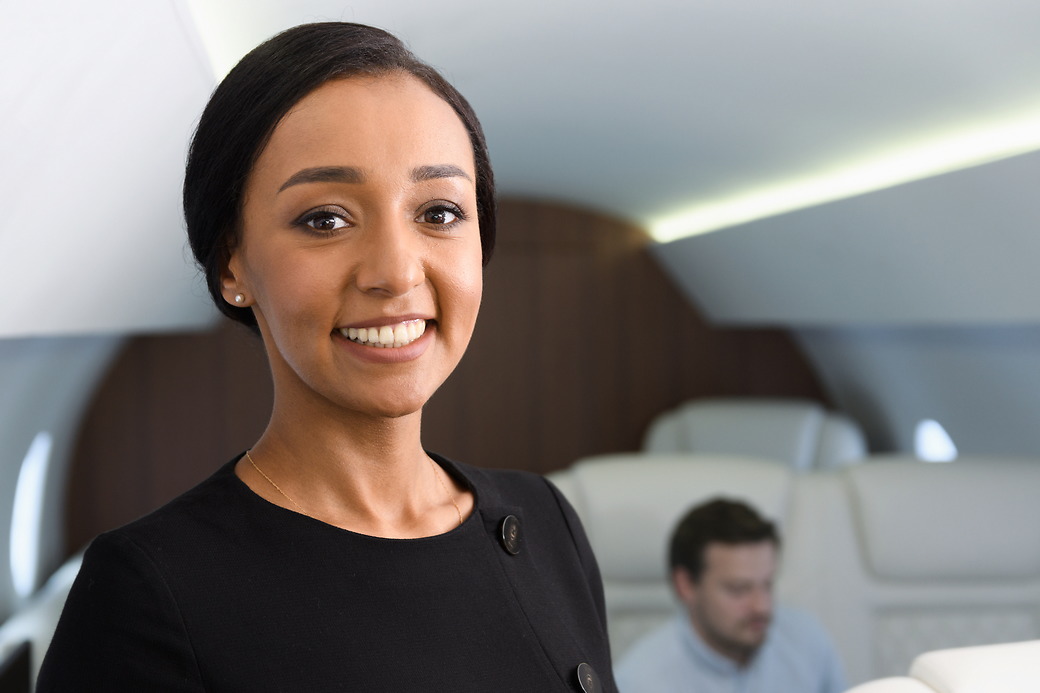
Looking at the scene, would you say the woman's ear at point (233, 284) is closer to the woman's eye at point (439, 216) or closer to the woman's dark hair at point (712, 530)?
the woman's eye at point (439, 216)

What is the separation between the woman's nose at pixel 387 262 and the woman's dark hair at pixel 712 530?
7.04 feet

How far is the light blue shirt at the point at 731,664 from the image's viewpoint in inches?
110

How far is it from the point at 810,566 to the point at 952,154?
1.26m

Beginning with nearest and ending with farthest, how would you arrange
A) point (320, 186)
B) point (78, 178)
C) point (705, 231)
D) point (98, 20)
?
point (320, 186) → point (98, 20) → point (78, 178) → point (705, 231)

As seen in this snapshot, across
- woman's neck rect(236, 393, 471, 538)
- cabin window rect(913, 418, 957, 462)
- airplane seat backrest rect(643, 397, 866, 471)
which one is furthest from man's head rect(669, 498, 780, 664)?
woman's neck rect(236, 393, 471, 538)

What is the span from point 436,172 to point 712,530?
7.05ft

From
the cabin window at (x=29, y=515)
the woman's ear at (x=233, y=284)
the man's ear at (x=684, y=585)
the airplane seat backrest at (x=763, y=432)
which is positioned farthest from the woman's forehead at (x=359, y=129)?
the airplane seat backrest at (x=763, y=432)

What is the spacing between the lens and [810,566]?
9.57 feet

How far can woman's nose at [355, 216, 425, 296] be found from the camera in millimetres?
783

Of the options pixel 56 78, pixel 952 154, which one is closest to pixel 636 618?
pixel 952 154

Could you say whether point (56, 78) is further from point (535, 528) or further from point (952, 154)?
point (952, 154)

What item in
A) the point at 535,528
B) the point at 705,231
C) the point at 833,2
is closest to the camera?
the point at 535,528

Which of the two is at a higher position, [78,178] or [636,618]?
[78,178]

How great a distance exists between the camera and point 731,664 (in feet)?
9.21
